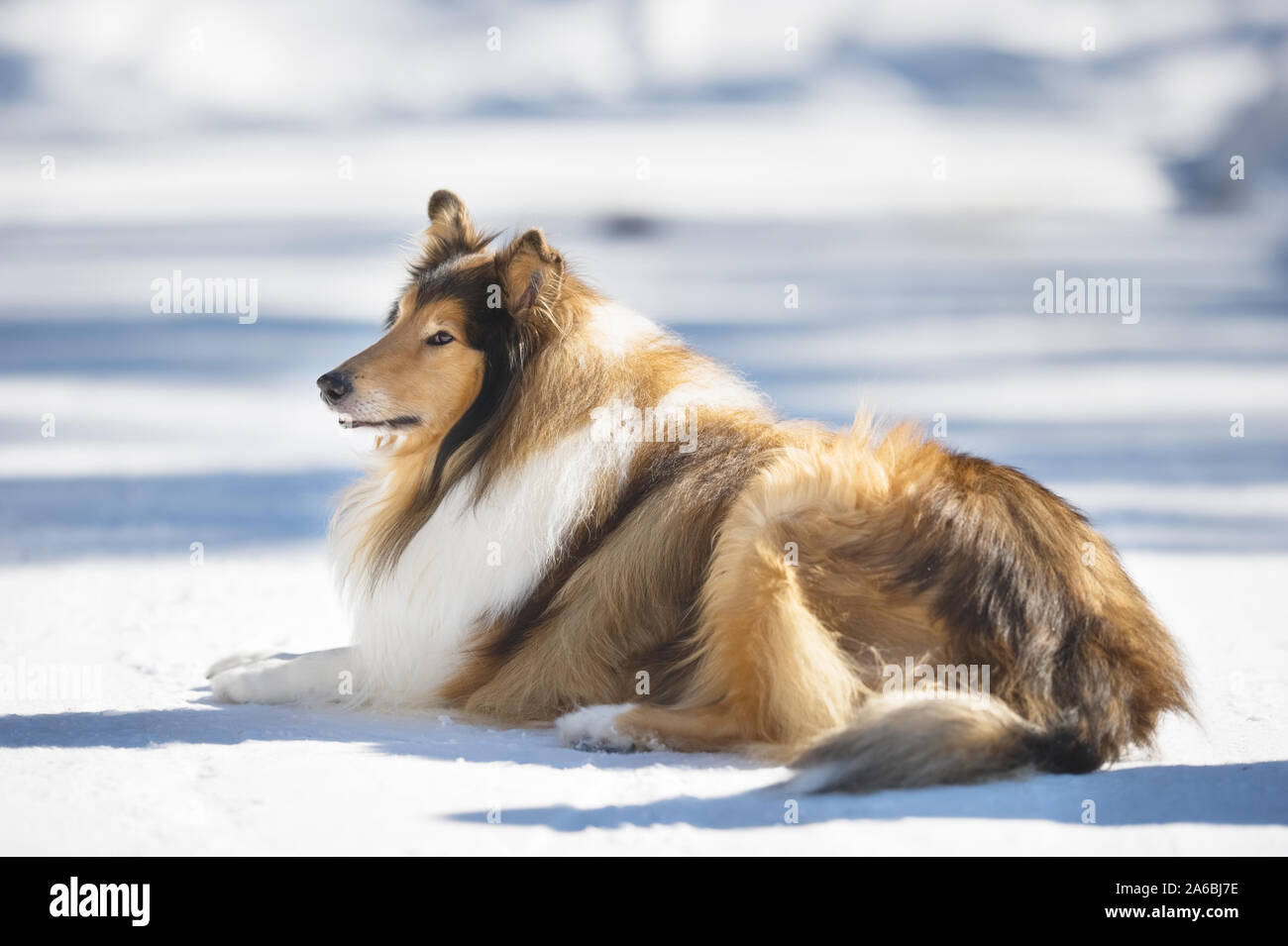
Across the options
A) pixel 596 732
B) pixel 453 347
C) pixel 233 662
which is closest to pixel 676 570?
pixel 596 732

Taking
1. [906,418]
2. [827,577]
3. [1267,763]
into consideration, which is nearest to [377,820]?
[827,577]

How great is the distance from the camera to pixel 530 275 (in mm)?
4828

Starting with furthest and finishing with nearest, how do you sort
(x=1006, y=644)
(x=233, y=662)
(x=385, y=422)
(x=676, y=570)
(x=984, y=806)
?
(x=233, y=662)
(x=385, y=422)
(x=676, y=570)
(x=1006, y=644)
(x=984, y=806)

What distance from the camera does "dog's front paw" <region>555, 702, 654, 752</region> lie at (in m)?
4.21

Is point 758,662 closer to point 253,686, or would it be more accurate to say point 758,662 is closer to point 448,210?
point 253,686

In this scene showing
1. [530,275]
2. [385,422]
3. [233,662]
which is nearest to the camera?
[530,275]

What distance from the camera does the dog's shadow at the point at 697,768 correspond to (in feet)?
11.6

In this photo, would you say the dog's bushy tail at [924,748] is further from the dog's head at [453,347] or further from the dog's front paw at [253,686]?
the dog's front paw at [253,686]

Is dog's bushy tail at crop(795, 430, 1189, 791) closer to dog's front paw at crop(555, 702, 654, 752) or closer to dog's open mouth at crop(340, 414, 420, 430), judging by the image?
dog's front paw at crop(555, 702, 654, 752)

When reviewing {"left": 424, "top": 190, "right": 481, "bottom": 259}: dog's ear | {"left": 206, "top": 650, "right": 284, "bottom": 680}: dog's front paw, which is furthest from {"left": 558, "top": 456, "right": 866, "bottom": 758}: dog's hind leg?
{"left": 206, "top": 650, "right": 284, "bottom": 680}: dog's front paw

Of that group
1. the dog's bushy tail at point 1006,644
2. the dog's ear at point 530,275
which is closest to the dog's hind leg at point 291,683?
the dog's ear at point 530,275

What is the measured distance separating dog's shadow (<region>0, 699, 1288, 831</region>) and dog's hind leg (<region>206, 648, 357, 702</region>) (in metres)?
0.10

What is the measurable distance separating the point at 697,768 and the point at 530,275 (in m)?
1.80

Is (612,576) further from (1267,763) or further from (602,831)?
(1267,763)
